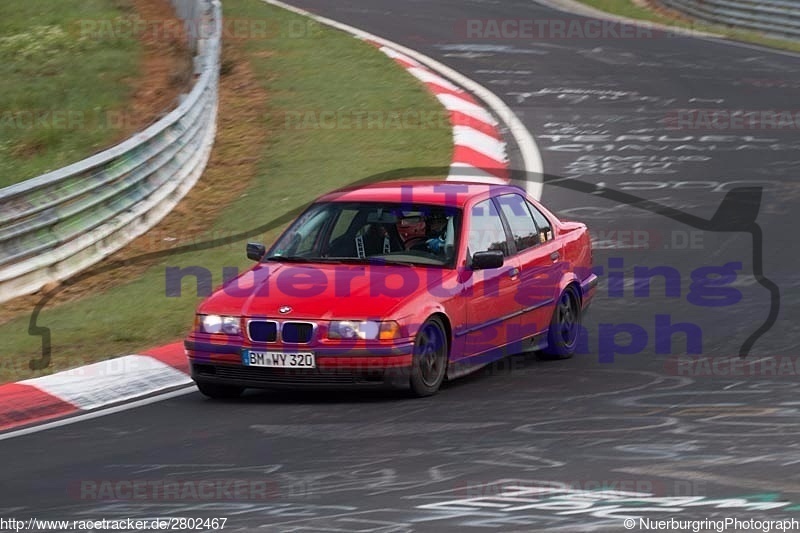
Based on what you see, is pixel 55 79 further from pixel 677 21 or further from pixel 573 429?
pixel 677 21

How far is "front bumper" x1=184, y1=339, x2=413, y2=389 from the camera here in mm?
8523

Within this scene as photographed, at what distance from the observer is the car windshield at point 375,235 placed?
945 cm

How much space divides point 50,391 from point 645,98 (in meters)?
12.7

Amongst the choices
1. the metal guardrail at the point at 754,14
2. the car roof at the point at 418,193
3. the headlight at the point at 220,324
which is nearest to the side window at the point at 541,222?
the car roof at the point at 418,193

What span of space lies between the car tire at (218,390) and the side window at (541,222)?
2.57 metres

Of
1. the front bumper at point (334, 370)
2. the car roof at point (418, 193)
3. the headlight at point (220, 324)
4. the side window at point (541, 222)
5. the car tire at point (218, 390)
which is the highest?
the car roof at point (418, 193)

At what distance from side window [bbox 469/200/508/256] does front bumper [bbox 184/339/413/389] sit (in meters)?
1.24

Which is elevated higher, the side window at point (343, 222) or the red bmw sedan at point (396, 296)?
the side window at point (343, 222)

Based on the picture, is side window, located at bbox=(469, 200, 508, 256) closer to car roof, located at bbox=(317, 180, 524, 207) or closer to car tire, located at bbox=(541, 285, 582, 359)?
car roof, located at bbox=(317, 180, 524, 207)

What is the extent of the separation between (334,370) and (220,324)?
764 mm

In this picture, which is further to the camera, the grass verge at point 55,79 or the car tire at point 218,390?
the grass verge at point 55,79

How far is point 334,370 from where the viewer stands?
857 cm

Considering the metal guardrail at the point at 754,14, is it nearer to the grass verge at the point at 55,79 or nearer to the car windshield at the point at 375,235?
the grass verge at the point at 55,79

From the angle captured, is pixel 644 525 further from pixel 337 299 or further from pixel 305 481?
pixel 337 299
